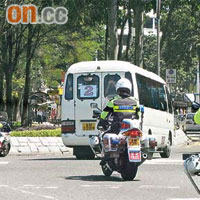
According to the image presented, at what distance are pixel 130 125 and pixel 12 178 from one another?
8.66ft

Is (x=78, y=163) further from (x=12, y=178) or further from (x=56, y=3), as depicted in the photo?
(x=56, y=3)

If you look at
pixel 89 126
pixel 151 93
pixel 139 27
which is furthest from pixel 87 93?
pixel 139 27

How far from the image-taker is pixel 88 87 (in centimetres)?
2436

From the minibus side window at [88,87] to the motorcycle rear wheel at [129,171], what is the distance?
27.5 ft

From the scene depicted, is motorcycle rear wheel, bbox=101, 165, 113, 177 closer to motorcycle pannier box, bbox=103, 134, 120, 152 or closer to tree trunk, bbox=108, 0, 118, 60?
motorcycle pannier box, bbox=103, 134, 120, 152

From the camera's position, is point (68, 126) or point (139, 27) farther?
point (139, 27)

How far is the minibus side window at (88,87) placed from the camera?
2420 cm

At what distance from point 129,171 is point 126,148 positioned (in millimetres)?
433

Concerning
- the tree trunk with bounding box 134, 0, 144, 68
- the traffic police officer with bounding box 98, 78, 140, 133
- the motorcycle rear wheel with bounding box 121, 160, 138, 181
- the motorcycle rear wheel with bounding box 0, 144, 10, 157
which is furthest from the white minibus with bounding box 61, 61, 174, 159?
the tree trunk with bounding box 134, 0, 144, 68

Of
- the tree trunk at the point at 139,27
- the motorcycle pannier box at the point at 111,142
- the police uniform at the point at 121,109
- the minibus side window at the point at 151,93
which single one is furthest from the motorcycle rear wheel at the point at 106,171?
the tree trunk at the point at 139,27

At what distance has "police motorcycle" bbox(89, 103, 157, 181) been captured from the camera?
50.6ft

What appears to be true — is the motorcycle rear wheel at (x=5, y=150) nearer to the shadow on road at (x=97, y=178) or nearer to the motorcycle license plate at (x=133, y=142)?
the shadow on road at (x=97, y=178)

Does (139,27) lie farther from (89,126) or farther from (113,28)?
(89,126)

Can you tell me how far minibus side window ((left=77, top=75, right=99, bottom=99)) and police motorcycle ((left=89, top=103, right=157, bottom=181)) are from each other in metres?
7.79
